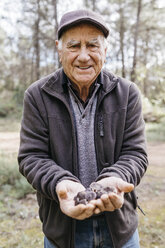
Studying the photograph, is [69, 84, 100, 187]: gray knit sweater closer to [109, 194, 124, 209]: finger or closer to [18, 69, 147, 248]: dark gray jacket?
[18, 69, 147, 248]: dark gray jacket

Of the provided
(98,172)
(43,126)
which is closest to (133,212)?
(98,172)

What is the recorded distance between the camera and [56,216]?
1758mm

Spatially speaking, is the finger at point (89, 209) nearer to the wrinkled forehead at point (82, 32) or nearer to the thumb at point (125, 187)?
the thumb at point (125, 187)

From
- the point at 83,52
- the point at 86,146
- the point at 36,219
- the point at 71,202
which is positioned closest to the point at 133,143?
the point at 86,146

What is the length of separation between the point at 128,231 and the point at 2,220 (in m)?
2.84

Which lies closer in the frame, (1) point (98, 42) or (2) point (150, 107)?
(1) point (98, 42)

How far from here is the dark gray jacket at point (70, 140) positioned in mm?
1738

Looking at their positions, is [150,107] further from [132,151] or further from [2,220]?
[132,151]

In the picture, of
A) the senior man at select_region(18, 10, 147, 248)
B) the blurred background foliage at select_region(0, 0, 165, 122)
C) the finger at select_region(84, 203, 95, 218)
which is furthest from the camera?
the blurred background foliage at select_region(0, 0, 165, 122)

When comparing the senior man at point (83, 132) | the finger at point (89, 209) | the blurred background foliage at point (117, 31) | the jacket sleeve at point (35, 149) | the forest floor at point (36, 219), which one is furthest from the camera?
the blurred background foliage at point (117, 31)

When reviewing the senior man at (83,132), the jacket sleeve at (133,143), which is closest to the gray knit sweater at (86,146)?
the senior man at (83,132)

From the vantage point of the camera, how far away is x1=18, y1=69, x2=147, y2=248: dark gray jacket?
5.70 ft

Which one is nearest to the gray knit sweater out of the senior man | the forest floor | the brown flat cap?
the senior man

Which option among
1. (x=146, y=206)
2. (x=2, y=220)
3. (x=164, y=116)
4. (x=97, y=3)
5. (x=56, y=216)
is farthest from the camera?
(x=97, y=3)
